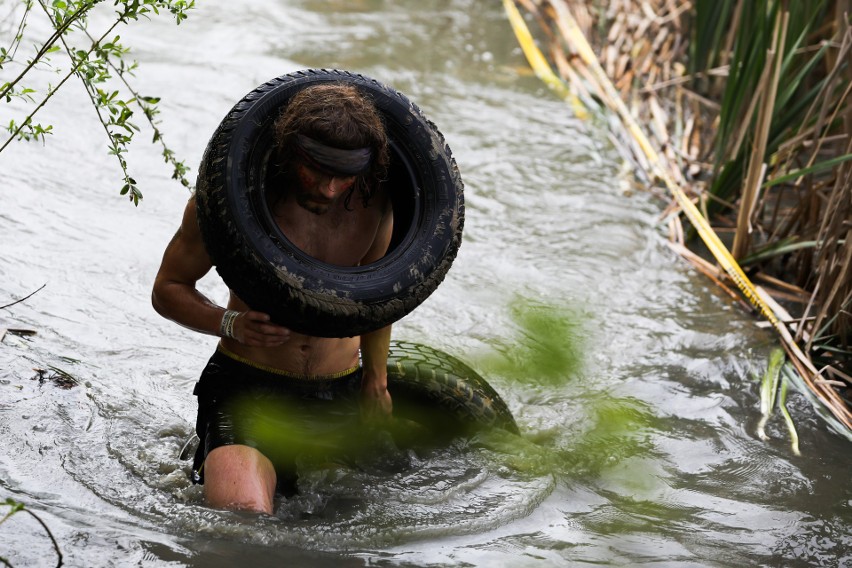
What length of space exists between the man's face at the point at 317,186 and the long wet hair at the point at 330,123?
0.15 ft

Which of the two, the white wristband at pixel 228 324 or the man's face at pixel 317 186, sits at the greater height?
the man's face at pixel 317 186

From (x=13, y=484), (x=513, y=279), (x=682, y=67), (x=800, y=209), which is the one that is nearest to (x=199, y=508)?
(x=13, y=484)

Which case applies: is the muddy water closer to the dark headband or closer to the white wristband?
the white wristband

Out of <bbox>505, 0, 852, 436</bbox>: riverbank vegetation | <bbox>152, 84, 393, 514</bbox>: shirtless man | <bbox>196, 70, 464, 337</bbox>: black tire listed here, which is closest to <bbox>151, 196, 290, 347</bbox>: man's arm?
<bbox>152, 84, 393, 514</bbox>: shirtless man

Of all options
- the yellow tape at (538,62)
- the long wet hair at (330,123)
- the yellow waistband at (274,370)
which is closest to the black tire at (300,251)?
the long wet hair at (330,123)

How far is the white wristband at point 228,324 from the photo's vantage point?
3.34 metres

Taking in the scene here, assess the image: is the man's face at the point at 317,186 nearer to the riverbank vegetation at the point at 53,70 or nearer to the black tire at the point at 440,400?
the riverbank vegetation at the point at 53,70

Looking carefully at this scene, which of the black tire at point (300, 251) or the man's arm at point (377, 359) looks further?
the man's arm at point (377, 359)

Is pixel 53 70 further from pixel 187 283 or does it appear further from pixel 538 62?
pixel 538 62

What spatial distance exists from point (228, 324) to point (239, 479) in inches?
18.4

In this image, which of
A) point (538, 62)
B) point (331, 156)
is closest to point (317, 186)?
point (331, 156)

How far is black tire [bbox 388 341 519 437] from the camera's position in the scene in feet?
13.0

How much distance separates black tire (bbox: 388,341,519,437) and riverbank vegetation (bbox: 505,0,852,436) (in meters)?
1.44

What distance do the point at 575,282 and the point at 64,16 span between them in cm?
301
